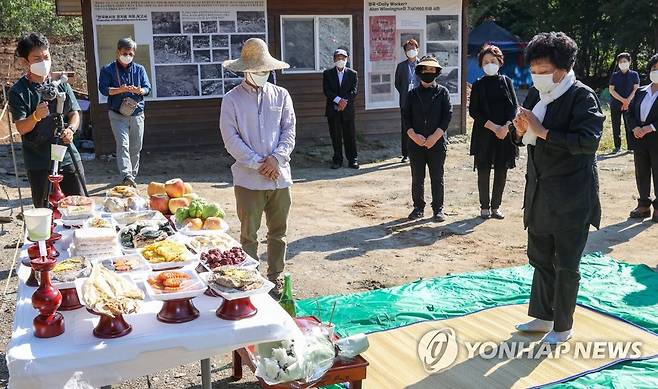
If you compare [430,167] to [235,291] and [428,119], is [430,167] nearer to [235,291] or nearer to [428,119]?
[428,119]

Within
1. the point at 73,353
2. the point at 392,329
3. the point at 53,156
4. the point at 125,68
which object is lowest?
the point at 392,329

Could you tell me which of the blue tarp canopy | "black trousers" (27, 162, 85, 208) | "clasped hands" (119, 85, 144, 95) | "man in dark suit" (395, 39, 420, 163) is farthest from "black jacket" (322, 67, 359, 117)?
the blue tarp canopy

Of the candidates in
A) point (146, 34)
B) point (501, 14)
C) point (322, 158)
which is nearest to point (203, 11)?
point (146, 34)

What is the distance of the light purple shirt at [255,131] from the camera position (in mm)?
5082

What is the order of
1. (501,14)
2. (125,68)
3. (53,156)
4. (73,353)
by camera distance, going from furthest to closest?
(501,14)
(125,68)
(53,156)
(73,353)

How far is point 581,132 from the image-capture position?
163 inches

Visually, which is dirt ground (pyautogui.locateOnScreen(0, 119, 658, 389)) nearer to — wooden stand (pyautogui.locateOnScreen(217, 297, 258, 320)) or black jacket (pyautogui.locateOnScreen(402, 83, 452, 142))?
black jacket (pyautogui.locateOnScreen(402, 83, 452, 142))

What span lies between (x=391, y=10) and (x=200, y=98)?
4340 millimetres

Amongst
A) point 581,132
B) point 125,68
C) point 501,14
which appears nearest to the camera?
point 581,132

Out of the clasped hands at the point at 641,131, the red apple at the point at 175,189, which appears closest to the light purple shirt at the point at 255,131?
the red apple at the point at 175,189

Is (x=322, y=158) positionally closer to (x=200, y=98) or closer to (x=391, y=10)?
(x=200, y=98)

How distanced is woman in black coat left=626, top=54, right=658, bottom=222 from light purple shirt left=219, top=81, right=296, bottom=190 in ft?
16.0

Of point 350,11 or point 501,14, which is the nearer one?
point 350,11

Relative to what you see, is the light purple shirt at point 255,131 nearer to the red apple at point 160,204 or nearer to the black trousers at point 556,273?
the red apple at point 160,204
